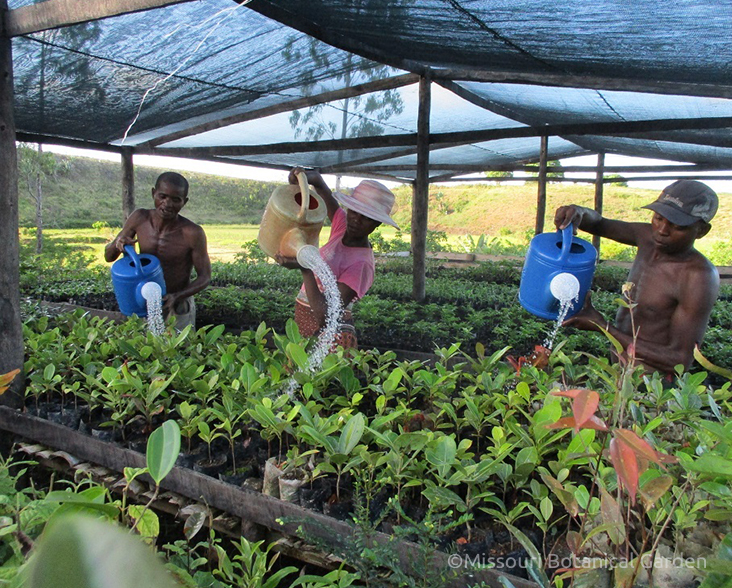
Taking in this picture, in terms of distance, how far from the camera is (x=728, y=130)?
526 cm

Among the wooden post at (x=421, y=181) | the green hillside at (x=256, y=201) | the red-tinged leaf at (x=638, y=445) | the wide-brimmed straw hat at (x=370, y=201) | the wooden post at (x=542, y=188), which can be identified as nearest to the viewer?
the red-tinged leaf at (x=638, y=445)

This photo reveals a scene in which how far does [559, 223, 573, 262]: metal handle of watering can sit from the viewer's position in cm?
216

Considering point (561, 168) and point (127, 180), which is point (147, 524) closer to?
point (127, 180)

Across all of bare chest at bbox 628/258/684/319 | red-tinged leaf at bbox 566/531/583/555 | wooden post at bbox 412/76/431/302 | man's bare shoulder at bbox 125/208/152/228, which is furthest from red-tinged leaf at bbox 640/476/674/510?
wooden post at bbox 412/76/431/302

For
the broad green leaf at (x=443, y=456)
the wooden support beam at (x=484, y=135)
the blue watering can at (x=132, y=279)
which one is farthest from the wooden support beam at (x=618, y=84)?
the broad green leaf at (x=443, y=456)

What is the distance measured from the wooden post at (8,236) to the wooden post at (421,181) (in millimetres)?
3271

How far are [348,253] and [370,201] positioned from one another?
1.01 ft

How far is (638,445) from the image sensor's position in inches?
22.1

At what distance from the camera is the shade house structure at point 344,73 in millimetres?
2348

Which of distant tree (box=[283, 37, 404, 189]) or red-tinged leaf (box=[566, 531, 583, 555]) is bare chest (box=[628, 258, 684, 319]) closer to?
red-tinged leaf (box=[566, 531, 583, 555])

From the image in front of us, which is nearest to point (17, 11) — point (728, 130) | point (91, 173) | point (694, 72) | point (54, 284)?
point (694, 72)

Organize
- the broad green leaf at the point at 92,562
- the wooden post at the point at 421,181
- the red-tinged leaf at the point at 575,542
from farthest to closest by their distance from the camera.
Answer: the wooden post at the point at 421,181 → the red-tinged leaf at the point at 575,542 → the broad green leaf at the point at 92,562

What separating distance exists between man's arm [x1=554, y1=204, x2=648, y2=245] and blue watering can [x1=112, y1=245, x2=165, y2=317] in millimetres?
2008

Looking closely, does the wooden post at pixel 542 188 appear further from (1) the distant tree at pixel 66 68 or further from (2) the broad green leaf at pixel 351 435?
(2) the broad green leaf at pixel 351 435
